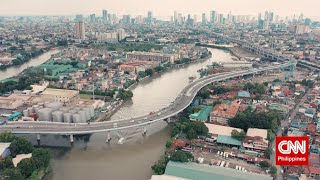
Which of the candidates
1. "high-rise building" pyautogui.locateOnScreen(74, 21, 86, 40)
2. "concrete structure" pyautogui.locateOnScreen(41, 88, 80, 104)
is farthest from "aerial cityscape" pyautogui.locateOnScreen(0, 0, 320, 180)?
"high-rise building" pyautogui.locateOnScreen(74, 21, 86, 40)

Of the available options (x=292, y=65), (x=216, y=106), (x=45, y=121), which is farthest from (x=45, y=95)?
(x=292, y=65)

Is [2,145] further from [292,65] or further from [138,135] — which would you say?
[292,65]

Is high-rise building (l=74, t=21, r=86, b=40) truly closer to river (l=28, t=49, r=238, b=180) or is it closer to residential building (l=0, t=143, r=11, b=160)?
river (l=28, t=49, r=238, b=180)

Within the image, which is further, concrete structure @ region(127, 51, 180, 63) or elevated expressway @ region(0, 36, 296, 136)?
concrete structure @ region(127, 51, 180, 63)

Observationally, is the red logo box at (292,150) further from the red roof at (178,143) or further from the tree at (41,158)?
the tree at (41,158)

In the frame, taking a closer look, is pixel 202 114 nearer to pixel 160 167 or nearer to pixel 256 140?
pixel 256 140

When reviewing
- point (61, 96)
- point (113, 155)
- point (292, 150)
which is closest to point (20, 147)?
point (113, 155)

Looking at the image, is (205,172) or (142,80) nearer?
(205,172)

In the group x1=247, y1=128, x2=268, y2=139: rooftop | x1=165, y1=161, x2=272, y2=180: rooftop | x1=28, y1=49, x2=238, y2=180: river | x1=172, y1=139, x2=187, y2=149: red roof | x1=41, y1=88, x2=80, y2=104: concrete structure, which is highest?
x1=41, y1=88, x2=80, y2=104: concrete structure
